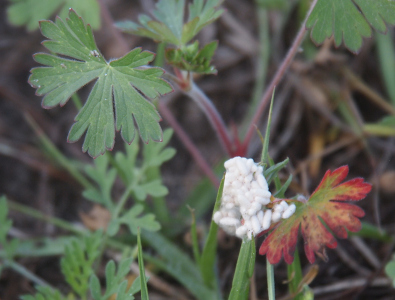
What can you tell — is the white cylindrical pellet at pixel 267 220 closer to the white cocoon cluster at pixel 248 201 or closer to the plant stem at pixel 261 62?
the white cocoon cluster at pixel 248 201

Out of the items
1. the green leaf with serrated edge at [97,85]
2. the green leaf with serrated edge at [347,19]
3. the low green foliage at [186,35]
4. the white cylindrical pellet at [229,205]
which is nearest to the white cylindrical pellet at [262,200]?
the white cylindrical pellet at [229,205]

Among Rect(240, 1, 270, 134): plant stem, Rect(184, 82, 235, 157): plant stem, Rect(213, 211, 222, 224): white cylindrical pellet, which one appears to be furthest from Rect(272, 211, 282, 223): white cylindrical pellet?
Rect(240, 1, 270, 134): plant stem

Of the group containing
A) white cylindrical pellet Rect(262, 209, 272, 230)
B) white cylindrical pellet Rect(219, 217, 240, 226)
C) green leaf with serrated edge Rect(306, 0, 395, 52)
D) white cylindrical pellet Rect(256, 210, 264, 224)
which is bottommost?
white cylindrical pellet Rect(262, 209, 272, 230)

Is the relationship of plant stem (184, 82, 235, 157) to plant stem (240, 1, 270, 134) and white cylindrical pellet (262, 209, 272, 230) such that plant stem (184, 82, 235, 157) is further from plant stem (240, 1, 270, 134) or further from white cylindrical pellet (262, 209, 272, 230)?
white cylindrical pellet (262, 209, 272, 230)

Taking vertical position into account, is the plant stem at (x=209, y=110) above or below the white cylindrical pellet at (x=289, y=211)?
above

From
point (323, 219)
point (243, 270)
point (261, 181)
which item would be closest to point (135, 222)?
point (243, 270)

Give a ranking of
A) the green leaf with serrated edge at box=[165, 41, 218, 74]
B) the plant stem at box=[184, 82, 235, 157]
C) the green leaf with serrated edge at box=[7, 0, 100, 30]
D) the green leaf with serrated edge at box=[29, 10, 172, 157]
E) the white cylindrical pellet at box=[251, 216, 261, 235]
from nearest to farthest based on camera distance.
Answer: the white cylindrical pellet at box=[251, 216, 261, 235]
the green leaf with serrated edge at box=[29, 10, 172, 157]
the green leaf with serrated edge at box=[165, 41, 218, 74]
the plant stem at box=[184, 82, 235, 157]
the green leaf with serrated edge at box=[7, 0, 100, 30]
